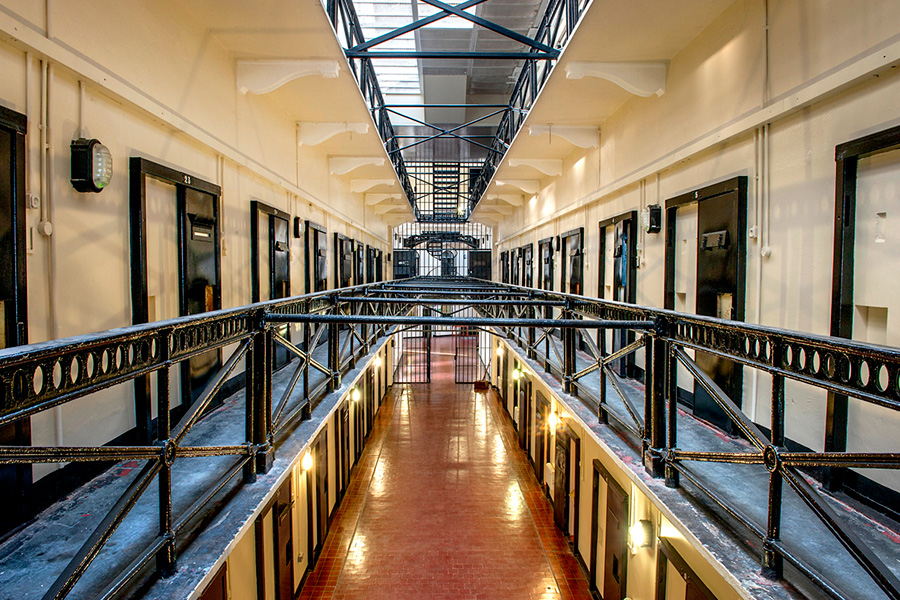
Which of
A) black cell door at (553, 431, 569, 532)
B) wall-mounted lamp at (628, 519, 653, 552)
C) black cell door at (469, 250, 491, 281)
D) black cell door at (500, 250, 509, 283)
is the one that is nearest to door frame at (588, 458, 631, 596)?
wall-mounted lamp at (628, 519, 653, 552)

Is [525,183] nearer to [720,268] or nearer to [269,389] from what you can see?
[720,268]

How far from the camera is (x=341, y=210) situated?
368 inches

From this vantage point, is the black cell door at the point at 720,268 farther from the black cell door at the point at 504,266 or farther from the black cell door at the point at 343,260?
the black cell door at the point at 504,266

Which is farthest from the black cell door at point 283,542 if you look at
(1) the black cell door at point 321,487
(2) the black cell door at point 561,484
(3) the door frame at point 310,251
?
(2) the black cell door at point 561,484

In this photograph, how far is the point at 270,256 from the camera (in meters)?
5.32

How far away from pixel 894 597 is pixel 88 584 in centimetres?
268

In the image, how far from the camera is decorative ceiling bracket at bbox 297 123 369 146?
6203 millimetres

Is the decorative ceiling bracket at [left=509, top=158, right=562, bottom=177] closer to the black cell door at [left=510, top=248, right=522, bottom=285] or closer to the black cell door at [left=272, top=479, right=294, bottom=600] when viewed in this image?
the black cell door at [left=510, top=248, right=522, bottom=285]

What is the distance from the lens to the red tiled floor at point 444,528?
5.01m

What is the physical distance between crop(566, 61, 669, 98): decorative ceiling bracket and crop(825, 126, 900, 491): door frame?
247 centimetres

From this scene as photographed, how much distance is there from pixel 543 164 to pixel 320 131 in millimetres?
4304

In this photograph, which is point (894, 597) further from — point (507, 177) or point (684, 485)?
point (507, 177)

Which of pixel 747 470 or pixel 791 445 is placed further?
pixel 791 445

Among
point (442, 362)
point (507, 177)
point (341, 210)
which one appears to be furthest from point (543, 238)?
point (442, 362)
